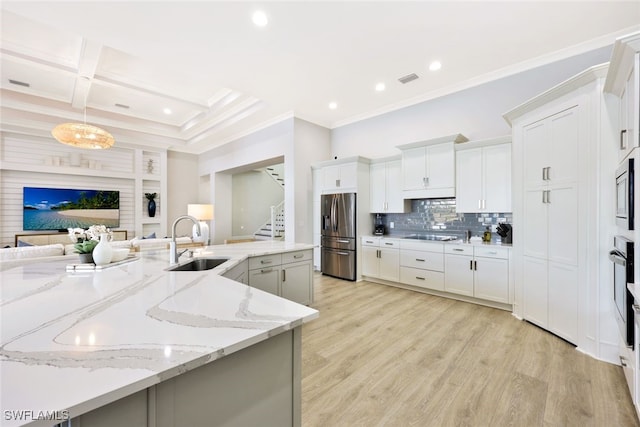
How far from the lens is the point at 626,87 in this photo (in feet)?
6.49

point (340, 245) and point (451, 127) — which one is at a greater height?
point (451, 127)

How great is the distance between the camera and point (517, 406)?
179 centimetres

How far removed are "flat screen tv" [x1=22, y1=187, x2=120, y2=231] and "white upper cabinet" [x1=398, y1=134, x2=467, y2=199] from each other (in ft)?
22.2

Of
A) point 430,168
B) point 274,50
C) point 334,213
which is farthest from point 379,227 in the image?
point 274,50

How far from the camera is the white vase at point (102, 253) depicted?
6.63ft

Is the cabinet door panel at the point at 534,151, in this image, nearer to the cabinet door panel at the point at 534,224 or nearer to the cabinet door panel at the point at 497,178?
the cabinet door panel at the point at 534,224

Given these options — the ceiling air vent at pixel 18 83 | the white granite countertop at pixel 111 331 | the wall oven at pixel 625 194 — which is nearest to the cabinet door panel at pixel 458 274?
the wall oven at pixel 625 194

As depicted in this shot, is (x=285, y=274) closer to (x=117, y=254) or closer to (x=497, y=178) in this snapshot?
(x=117, y=254)

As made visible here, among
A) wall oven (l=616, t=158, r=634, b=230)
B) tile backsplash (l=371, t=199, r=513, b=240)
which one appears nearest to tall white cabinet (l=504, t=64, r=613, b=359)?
wall oven (l=616, t=158, r=634, b=230)

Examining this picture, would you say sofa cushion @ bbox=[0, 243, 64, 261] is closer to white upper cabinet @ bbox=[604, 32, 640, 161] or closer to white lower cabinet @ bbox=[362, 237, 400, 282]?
white lower cabinet @ bbox=[362, 237, 400, 282]

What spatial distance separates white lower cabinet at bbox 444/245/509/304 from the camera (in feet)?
11.3

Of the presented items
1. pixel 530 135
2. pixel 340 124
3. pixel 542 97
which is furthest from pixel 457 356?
pixel 340 124

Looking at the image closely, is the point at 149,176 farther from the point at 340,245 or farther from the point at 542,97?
the point at 542,97

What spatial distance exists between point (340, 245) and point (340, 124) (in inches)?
103
